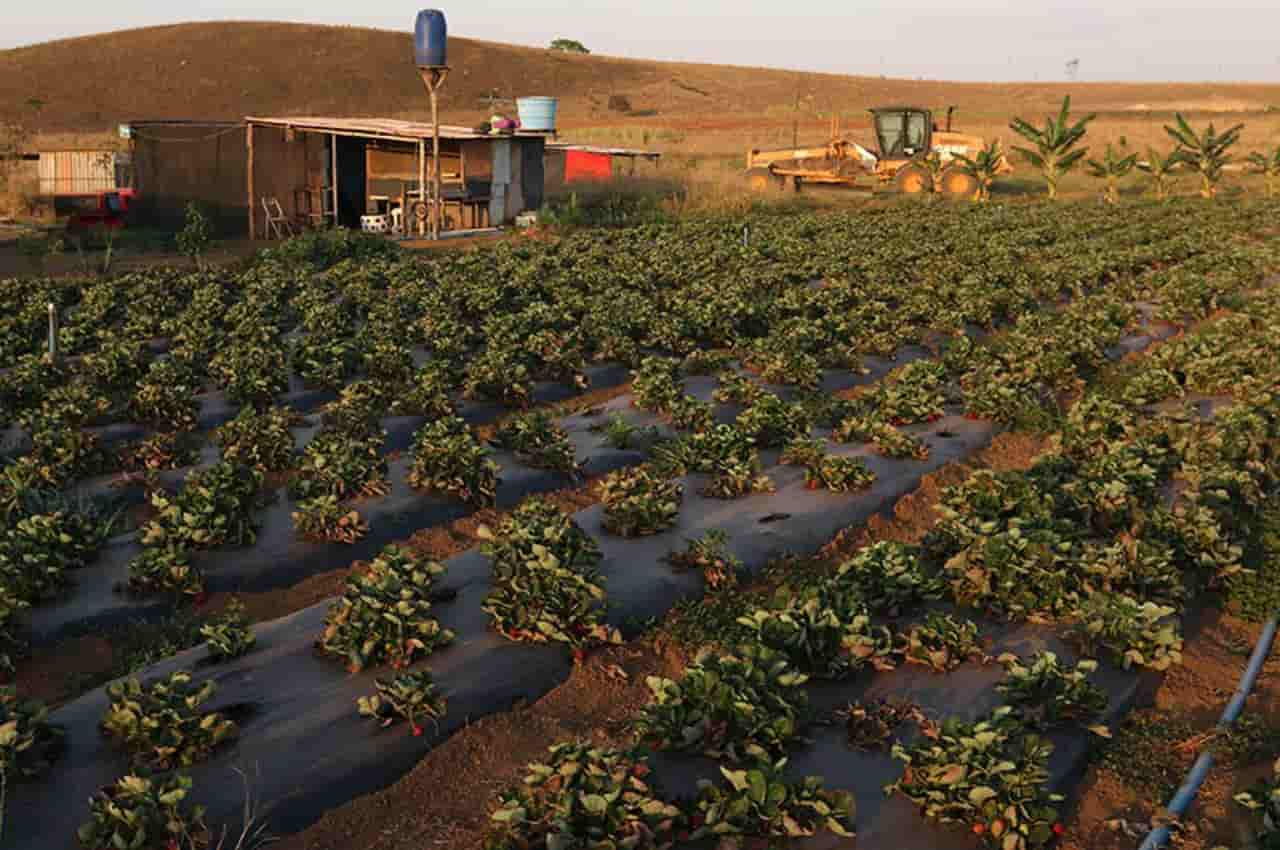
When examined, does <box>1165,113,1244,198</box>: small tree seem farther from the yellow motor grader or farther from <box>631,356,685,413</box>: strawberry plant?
<box>631,356,685,413</box>: strawberry plant

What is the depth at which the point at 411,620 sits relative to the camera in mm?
6293

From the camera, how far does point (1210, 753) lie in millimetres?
5703

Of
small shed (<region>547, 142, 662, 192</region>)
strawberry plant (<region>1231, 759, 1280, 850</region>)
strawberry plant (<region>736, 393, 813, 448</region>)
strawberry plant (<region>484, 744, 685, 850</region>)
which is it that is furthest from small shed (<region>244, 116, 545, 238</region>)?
strawberry plant (<region>1231, 759, 1280, 850</region>)

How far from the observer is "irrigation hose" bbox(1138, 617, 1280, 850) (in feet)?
16.4

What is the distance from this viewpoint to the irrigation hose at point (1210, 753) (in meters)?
5.00

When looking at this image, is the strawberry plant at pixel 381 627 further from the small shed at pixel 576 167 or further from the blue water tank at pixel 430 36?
the small shed at pixel 576 167

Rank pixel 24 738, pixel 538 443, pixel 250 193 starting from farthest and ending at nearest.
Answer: pixel 250 193
pixel 538 443
pixel 24 738

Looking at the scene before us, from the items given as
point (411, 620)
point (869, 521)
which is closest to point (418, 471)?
point (411, 620)

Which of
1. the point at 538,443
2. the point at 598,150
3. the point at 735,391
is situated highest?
the point at 598,150

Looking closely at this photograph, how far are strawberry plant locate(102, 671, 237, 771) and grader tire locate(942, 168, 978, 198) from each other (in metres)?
36.2

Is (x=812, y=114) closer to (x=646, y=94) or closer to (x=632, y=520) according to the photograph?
(x=646, y=94)

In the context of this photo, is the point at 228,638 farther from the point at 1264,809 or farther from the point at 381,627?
the point at 1264,809

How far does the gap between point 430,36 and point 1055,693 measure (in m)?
23.6

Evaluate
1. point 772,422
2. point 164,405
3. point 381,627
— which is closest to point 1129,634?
point 381,627
